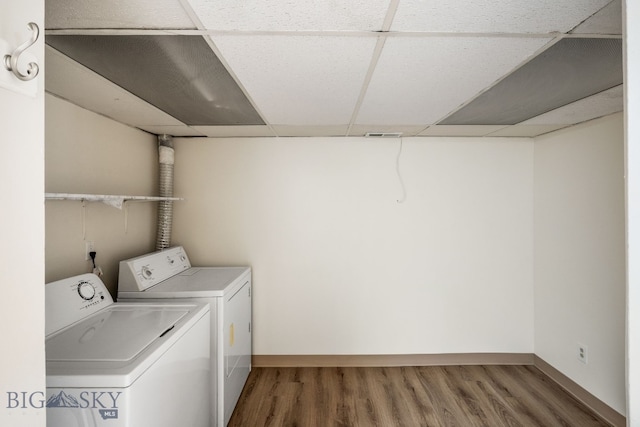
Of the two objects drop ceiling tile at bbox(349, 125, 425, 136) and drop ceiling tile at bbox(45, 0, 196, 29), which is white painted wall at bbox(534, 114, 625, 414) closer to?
drop ceiling tile at bbox(349, 125, 425, 136)

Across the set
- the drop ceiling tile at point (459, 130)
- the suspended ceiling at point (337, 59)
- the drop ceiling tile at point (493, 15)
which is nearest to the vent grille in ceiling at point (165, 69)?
the suspended ceiling at point (337, 59)

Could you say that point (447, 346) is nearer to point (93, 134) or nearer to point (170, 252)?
point (170, 252)

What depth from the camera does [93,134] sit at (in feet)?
6.39

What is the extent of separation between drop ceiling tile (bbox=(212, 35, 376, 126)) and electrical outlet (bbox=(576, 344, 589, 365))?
2.45 m

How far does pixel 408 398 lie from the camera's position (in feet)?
7.45

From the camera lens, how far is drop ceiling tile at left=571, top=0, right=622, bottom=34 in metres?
0.98

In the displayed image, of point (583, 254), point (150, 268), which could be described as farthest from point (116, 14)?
point (583, 254)

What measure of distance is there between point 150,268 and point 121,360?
1.07 meters

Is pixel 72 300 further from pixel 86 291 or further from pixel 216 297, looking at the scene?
pixel 216 297

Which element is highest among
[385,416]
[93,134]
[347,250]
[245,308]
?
[93,134]

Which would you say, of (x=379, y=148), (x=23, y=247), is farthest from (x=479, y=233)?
(x=23, y=247)

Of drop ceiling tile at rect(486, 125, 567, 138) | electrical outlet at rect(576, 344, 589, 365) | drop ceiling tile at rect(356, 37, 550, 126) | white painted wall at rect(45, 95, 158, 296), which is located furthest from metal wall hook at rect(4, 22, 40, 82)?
electrical outlet at rect(576, 344, 589, 365)

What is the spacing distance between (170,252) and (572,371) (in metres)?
3.32

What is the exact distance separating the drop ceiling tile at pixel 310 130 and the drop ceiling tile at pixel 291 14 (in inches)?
51.2
